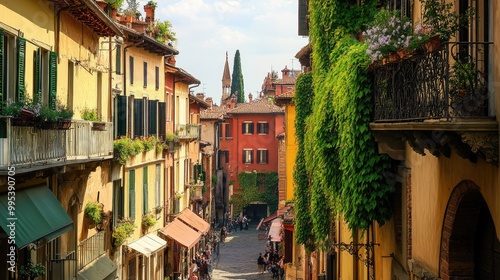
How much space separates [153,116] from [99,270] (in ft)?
36.3

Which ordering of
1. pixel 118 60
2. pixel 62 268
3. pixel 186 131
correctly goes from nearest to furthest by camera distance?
pixel 62 268 < pixel 118 60 < pixel 186 131

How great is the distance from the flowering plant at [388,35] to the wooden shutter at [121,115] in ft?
49.3

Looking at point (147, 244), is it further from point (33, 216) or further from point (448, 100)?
point (448, 100)

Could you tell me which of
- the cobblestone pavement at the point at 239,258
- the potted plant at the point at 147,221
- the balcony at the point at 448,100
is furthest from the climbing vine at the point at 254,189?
the balcony at the point at 448,100

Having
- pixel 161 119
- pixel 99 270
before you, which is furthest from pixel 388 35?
pixel 161 119

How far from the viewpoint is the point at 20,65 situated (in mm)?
13414

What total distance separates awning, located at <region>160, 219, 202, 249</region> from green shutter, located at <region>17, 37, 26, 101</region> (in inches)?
829

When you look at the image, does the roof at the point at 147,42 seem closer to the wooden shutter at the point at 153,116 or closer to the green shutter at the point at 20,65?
the wooden shutter at the point at 153,116

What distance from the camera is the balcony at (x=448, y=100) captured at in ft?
24.6

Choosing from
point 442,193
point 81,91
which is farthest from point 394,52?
point 81,91

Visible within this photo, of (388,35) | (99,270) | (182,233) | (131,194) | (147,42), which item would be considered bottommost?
(182,233)

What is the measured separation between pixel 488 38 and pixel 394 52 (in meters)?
2.24

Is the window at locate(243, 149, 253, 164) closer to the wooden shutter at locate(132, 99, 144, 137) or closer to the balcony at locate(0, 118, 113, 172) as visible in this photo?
the wooden shutter at locate(132, 99, 144, 137)

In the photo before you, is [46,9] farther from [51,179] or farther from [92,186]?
[92,186]
